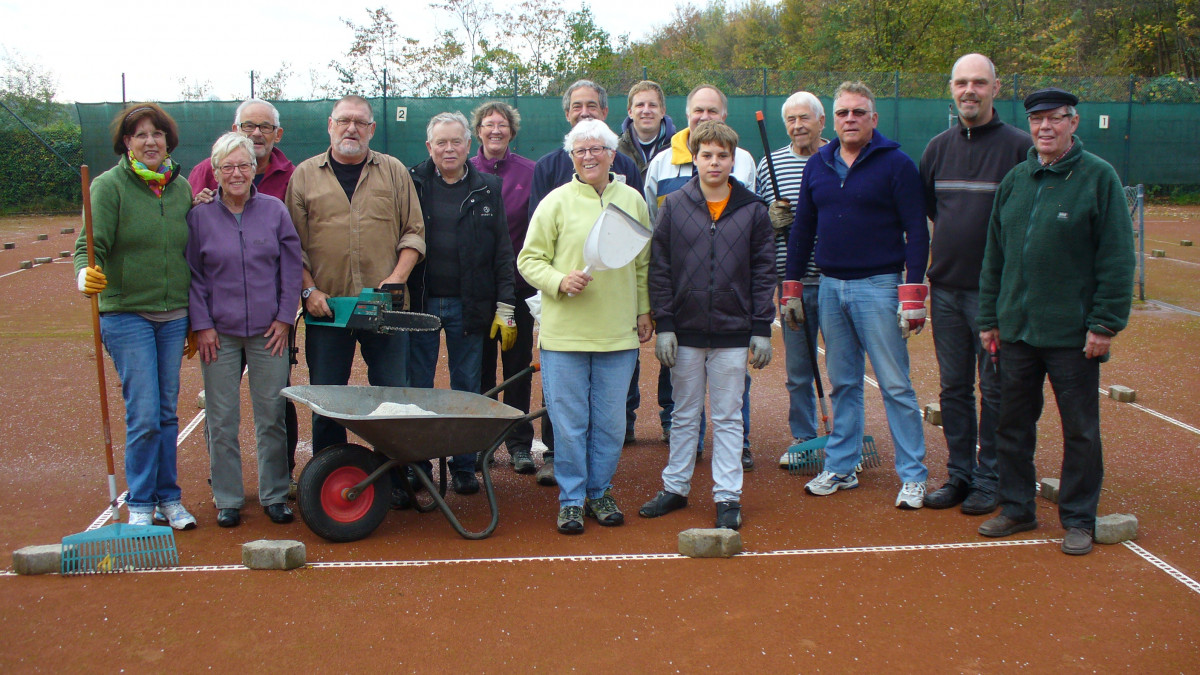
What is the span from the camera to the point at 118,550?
12.6ft

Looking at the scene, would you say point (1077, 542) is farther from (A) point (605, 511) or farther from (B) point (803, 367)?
(A) point (605, 511)

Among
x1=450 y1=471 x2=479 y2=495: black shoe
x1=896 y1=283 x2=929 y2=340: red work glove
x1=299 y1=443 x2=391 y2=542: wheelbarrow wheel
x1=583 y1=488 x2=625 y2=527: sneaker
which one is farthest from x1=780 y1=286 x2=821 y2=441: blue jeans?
x1=299 y1=443 x2=391 y2=542: wheelbarrow wheel

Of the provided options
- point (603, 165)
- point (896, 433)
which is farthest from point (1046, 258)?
point (603, 165)

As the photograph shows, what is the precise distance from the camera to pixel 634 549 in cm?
411

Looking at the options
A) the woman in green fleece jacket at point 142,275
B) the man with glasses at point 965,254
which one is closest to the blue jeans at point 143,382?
the woman in green fleece jacket at point 142,275

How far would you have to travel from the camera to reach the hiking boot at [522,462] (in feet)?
17.7

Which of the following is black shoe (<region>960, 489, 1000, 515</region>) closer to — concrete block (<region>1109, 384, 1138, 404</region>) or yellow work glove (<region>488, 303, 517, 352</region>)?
yellow work glove (<region>488, 303, 517, 352</region>)

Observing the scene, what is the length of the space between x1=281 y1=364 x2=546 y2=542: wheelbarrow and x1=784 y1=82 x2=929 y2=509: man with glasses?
1679 mm

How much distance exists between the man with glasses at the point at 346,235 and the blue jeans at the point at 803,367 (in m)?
2.05

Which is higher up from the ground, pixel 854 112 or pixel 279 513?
pixel 854 112

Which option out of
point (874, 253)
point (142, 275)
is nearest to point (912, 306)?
point (874, 253)

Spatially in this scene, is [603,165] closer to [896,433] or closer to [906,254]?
[906,254]

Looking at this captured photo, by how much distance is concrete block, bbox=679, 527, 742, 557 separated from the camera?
3984 mm

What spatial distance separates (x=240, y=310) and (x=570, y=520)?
68.9 inches
